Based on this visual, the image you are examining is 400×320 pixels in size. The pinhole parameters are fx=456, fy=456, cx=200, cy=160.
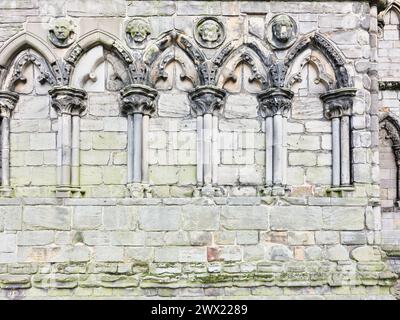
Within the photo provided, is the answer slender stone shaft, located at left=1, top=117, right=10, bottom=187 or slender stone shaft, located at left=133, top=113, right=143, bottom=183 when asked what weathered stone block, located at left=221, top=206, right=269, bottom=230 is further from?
slender stone shaft, located at left=1, top=117, right=10, bottom=187

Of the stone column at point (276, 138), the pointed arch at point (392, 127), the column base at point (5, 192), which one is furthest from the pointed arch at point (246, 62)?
the pointed arch at point (392, 127)

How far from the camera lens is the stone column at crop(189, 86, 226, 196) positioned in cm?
636

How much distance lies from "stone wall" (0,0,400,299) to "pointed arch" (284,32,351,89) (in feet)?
0.07

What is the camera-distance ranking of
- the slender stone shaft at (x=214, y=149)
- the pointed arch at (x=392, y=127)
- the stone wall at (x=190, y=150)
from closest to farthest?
the stone wall at (x=190, y=150) < the slender stone shaft at (x=214, y=149) < the pointed arch at (x=392, y=127)

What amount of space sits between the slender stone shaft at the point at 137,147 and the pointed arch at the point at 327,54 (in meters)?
2.21

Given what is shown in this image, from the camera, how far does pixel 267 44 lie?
6562 mm

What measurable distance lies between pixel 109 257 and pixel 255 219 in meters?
2.06

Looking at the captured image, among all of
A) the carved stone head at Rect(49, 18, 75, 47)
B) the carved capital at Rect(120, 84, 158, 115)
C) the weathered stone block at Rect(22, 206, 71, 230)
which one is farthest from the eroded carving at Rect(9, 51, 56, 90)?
the weathered stone block at Rect(22, 206, 71, 230)

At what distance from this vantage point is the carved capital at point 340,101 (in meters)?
6.41

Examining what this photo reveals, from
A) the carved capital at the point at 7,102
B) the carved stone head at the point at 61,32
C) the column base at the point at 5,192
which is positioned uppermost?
the carved stone head at the point at 61,32

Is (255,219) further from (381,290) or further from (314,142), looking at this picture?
(381,290)

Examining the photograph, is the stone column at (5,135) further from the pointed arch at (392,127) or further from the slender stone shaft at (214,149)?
the pointed arch at (392,127)
